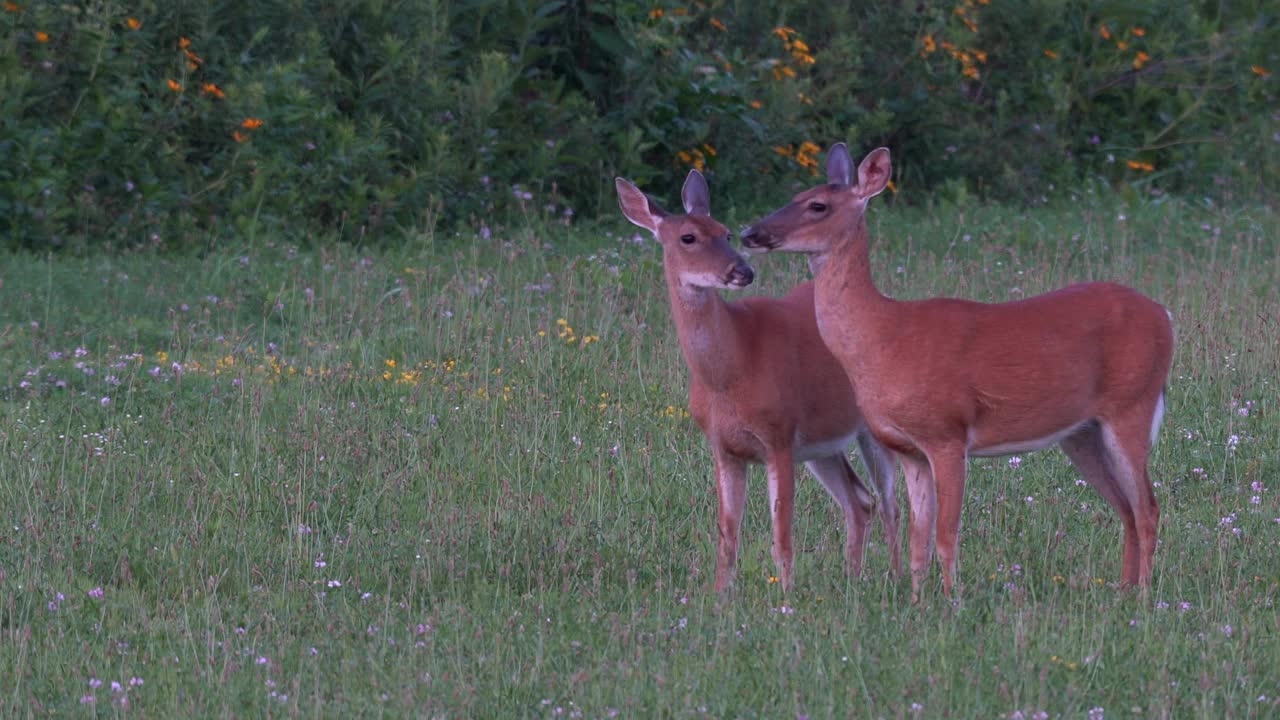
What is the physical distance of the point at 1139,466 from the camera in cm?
557

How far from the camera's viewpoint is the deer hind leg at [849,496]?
606cm

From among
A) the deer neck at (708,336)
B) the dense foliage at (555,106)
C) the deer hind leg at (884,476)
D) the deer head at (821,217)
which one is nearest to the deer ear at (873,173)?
the deer head at (821,217)

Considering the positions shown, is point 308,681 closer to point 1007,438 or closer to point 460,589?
point 460,589

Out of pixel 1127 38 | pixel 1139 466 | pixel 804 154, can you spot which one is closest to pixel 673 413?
pixel 1139 466

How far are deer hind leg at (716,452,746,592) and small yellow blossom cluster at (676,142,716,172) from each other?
7186mm

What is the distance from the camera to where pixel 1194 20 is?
15758 millimetres

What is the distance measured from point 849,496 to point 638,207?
49.3 inches

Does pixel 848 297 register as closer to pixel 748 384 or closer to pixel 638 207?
pixel 748 384

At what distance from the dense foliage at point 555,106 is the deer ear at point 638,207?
508 cm

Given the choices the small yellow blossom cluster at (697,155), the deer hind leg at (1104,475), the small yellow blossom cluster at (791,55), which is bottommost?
the small yellow blossom cluster at (697,155)

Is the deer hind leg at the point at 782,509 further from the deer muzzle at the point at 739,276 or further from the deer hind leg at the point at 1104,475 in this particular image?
the deer hind leg at the point at 1104,475

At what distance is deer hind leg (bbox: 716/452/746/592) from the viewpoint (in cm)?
562

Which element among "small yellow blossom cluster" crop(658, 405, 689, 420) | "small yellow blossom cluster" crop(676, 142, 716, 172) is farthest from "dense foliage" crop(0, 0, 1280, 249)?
"small yellow blossom cluster" crop(658, 405, 689, 420)

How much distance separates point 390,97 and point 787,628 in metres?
7.83
